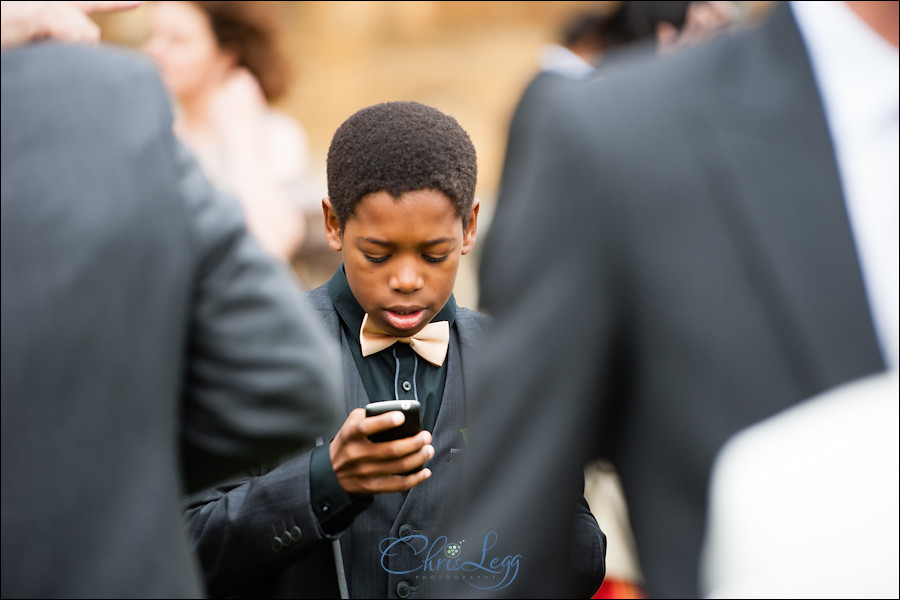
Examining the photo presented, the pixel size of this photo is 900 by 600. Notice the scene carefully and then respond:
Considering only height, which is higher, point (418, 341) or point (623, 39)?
point (623, 39)

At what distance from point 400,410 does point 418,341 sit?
353 mm

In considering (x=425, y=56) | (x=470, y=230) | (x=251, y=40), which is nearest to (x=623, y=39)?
(x=251, y=40)

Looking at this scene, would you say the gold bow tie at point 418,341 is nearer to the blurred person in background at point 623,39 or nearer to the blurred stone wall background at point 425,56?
the blurred person in background at point 623,39

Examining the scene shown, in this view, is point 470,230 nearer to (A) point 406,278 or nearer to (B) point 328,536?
(A) point 406,278

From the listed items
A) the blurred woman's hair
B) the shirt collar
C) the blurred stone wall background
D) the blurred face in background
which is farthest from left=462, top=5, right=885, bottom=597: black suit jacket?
the blurred stone wall background

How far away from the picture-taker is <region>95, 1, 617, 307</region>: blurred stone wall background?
902cm

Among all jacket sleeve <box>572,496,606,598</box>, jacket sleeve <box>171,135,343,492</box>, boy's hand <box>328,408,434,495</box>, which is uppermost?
jacket sleeve <box>171,135,343,492</box>

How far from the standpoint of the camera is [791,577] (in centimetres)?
98

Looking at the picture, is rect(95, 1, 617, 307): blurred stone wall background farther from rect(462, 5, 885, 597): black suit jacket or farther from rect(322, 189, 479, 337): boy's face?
rect(462, 5, 885, 597): black suit jacket

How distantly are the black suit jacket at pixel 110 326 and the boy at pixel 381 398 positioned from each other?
1.43 feet

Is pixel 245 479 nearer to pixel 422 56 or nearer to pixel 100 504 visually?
pixel 100 504

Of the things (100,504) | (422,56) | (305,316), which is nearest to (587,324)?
(305,316)

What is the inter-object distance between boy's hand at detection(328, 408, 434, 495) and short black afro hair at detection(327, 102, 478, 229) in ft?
1.71

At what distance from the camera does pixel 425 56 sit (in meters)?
9.39
